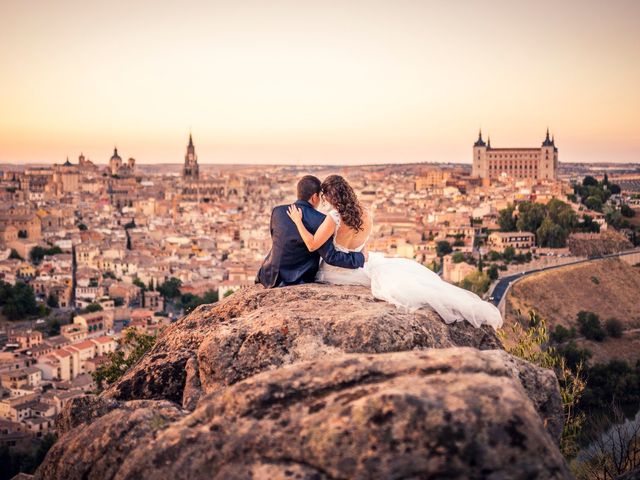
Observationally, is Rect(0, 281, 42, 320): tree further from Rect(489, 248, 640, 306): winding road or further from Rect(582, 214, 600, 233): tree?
Rect(582, 214, 600, 233): tree

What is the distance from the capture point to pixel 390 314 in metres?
3.20

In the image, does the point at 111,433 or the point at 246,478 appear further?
the point at 111,433

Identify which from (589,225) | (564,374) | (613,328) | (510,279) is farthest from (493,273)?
(564,374)

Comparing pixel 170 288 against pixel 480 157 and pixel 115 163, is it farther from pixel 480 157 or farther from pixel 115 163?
pixel 115 163

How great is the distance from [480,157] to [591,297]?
2121 inches

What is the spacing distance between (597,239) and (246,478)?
1757 inches

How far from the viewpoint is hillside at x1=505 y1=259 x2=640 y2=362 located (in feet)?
98.8

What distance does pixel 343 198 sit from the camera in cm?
423

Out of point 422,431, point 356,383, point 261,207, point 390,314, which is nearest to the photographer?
point 422,431

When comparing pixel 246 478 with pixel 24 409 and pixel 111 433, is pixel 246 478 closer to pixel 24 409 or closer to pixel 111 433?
pixel 111 433

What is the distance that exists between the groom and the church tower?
333 ft

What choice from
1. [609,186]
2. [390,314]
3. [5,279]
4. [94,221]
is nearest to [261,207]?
[94,221]

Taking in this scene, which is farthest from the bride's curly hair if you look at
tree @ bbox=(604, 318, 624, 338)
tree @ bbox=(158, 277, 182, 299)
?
tree @ bbox=(158, 277, 182, 299)

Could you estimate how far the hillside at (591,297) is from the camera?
98.8ft
